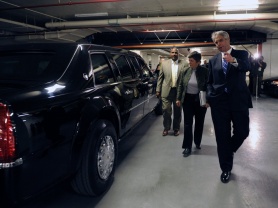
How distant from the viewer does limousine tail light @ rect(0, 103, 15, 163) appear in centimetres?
138

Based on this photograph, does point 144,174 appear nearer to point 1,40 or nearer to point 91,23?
point 91,23

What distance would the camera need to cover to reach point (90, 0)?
21.6 ft

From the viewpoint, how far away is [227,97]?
2.57 m

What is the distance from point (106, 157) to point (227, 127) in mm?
1314

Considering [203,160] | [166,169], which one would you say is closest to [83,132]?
[166,169]

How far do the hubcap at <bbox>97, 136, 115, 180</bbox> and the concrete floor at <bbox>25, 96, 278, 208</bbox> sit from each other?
20 cm

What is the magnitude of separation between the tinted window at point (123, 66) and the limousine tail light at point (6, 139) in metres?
1.89

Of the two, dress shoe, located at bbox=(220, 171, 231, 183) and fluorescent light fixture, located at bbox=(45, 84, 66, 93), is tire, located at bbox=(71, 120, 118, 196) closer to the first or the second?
fluorescent light fixture, located at bbox=(45, 84, 66, 93)

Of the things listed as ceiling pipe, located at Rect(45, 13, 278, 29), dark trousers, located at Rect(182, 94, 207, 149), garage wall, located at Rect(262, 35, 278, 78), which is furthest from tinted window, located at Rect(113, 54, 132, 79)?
garage wall, located at Rect(262, 35, 278, 78)

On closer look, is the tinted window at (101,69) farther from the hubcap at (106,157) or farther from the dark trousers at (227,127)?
the dark trousers at (227,127)

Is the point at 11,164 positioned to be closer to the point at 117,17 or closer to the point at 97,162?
the point at 97,162

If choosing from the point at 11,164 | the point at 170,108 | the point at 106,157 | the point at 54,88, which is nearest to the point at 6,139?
the point at 11,164

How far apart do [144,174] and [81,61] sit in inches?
57.5

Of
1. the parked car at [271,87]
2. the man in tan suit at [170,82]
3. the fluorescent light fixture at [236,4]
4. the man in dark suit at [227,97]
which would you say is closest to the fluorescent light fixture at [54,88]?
the man in dark suit at [227,97]
